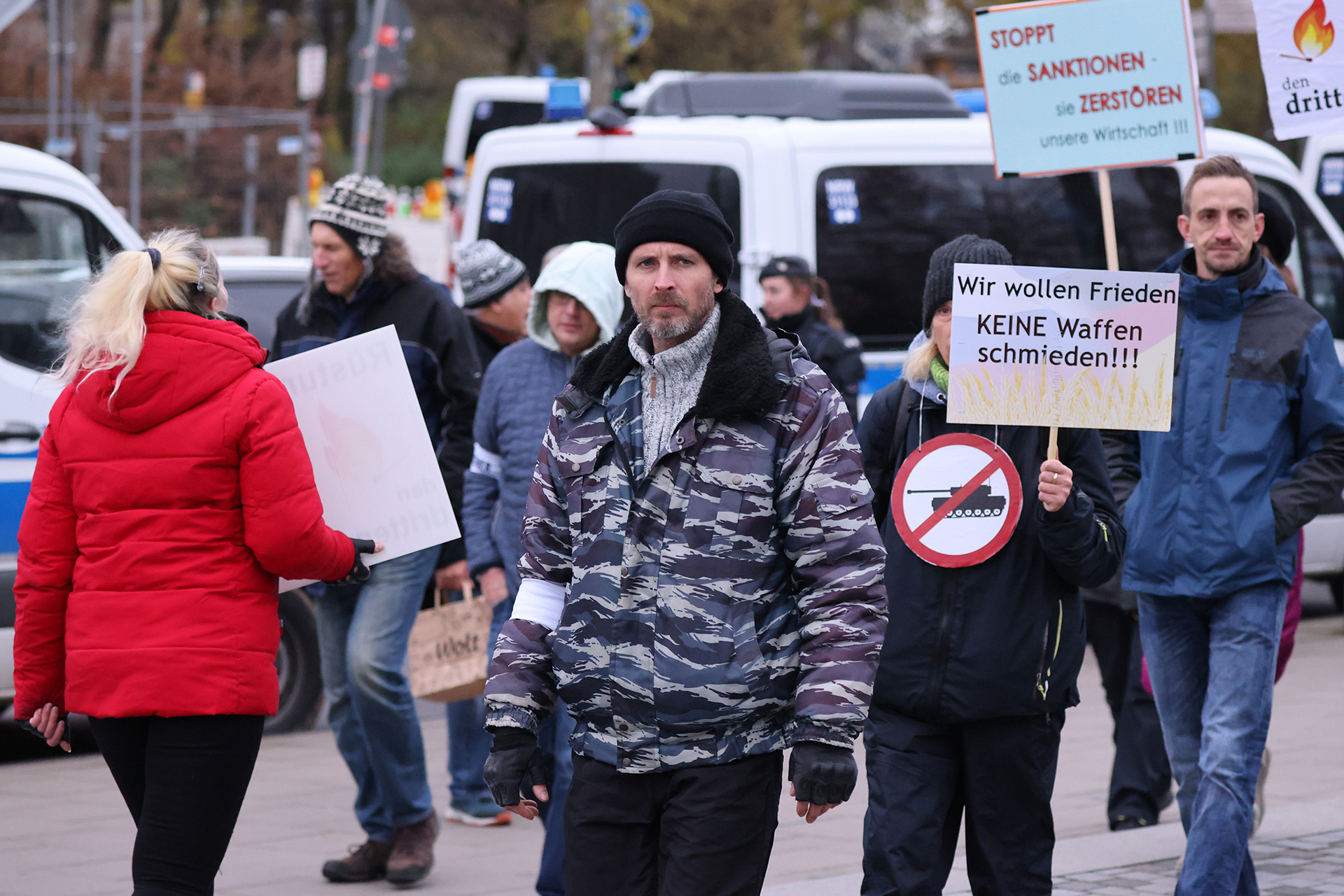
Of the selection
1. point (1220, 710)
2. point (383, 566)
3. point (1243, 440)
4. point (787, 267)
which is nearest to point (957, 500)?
point (1243, 440)

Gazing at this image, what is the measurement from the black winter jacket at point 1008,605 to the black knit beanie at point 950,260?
254mm

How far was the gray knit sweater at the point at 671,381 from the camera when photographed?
3.48 metres

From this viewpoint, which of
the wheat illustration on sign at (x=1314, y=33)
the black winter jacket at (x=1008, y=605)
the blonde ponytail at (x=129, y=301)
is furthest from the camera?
the wheat illustration on sign at (x=1314, y=33)

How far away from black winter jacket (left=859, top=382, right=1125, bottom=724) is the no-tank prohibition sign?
4 centimetres

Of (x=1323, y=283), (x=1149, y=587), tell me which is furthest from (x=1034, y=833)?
(x=1323, y=283)

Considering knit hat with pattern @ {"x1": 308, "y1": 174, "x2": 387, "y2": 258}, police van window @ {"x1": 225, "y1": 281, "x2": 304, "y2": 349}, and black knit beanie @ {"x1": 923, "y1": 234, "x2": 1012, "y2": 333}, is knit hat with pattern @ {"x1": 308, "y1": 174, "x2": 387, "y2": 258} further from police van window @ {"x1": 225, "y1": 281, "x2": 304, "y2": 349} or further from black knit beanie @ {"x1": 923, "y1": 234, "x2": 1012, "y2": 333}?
police van window @ {"x1": 225, "y1": 281, "x2": 304, "y2": 349}

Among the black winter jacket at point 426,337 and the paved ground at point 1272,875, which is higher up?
the black winter jacket at point 426,337

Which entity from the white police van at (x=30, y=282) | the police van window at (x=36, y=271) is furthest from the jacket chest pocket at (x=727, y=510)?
the police van window at (x=36, y=271)

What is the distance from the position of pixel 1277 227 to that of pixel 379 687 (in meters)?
2.91

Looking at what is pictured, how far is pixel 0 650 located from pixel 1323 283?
7.64 metres

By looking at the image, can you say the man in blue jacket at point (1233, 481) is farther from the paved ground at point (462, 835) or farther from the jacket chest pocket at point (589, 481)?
the jacket chest pocket at point (589, 481)

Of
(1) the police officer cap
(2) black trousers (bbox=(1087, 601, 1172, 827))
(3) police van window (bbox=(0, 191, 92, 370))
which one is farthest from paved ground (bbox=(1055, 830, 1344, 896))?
(3) police van window (bbox=(0, 191, 92, 370))

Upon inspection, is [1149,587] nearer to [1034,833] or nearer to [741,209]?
[1034,833]

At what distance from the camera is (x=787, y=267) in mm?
8438
